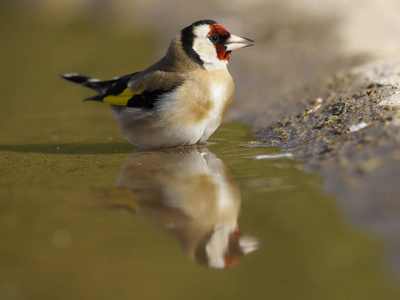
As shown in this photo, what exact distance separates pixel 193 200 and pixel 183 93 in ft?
5.37

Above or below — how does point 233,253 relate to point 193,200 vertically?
above

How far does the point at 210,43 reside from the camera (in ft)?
17.8

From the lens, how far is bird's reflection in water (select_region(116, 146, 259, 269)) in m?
3.01

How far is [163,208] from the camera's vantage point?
11.9ft

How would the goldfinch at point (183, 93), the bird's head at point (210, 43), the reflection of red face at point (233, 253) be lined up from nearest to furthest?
the reflection of red face at point (233, 253), the goldfinch at point (183, 93), the bird's head at point (210, 43)

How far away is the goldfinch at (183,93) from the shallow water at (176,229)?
0.20 metres

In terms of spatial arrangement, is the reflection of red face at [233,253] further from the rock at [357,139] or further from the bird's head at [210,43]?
the bird's head at [210,43]

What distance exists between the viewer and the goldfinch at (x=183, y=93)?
17.0ft

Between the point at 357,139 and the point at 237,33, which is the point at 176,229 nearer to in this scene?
the point at 357,139

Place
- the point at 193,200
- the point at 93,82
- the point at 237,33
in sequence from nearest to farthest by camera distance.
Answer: the point at 193,200 < the point at 93,82 < the point at 237,33

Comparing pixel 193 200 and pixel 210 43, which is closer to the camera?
pixel 193 200

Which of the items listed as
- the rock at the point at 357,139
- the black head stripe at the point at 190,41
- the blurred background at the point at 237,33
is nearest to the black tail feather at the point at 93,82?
the black head stripe at the point at 190,41

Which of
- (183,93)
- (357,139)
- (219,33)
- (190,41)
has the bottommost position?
(183,93)

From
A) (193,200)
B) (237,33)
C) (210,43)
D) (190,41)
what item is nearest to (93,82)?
(190,41)
